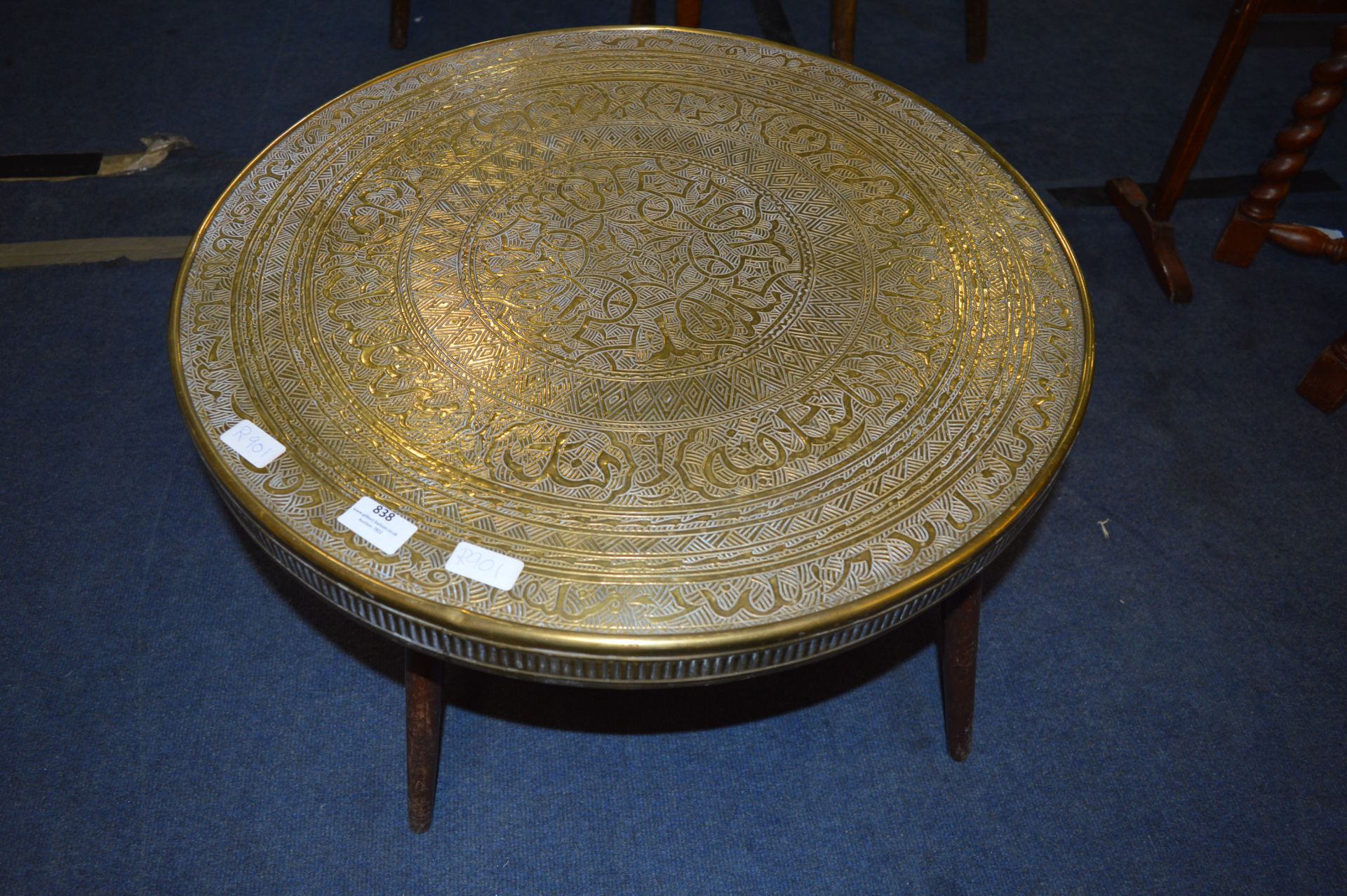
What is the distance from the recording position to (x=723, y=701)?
1619 mm

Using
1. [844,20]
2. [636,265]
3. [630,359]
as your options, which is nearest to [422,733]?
[630,359]

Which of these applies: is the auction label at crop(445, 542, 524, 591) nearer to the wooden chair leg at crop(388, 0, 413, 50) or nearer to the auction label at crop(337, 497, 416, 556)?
the auction label at crop(337, 497, 416, 556)

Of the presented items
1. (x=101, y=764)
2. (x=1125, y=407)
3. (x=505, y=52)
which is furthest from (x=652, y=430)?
(x=1125, y=407)

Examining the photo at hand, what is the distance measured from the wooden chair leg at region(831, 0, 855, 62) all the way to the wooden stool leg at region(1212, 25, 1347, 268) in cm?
94

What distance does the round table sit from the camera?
3.45 feet

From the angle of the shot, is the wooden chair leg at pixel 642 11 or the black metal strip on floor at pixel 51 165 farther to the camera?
the wooden chair leg at pixel 642 11

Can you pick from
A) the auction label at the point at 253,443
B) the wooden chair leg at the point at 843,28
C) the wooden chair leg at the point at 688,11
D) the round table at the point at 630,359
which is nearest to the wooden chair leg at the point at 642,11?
the wooden chair leg at the point at 688,11

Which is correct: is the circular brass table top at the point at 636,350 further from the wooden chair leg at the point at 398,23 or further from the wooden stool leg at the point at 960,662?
the wooden chair leg at the point at 398,23

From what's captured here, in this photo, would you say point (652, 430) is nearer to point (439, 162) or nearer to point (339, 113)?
point (439, 162)

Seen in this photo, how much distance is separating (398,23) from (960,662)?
85.1 inches

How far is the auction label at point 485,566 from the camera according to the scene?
104cm

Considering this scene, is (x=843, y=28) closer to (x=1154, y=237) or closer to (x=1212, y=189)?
(x=1154, y=237)

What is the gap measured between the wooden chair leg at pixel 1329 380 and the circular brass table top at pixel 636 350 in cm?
96

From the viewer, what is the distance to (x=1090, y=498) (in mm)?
1914
